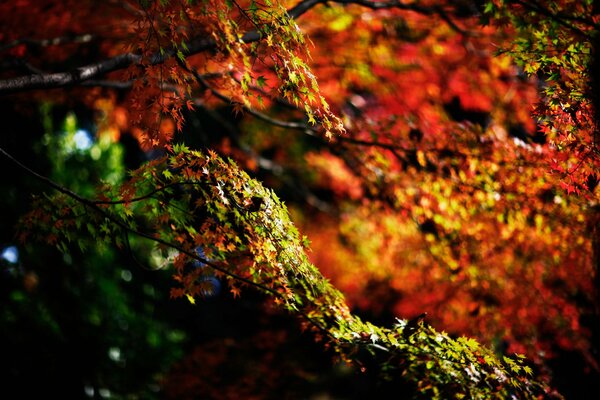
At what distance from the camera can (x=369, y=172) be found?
→ 6223 millimetres

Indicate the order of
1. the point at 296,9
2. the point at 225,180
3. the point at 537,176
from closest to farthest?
the point at 225,180 < the point at 296,9 < the point at 537,176

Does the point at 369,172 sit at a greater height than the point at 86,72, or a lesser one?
lesser

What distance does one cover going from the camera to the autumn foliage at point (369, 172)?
3252mm

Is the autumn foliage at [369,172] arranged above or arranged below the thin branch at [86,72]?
below

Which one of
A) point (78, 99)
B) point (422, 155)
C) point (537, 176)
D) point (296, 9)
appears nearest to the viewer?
point (296, 9)

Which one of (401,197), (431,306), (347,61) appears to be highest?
(347,61)

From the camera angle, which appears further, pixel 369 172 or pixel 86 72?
pixel 369 172

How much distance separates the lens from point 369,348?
329cm

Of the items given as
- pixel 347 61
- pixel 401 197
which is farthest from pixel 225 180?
pixel 347 61

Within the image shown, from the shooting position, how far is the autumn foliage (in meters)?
3.25

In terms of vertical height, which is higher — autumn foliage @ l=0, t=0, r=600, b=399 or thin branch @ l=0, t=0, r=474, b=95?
thin branch @ l=0, t=0, r=474, b=95

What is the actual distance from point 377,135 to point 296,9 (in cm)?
191

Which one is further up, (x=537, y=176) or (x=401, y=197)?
(x=537, y=176)

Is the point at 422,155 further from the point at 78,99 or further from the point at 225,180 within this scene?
the point at 78,99
